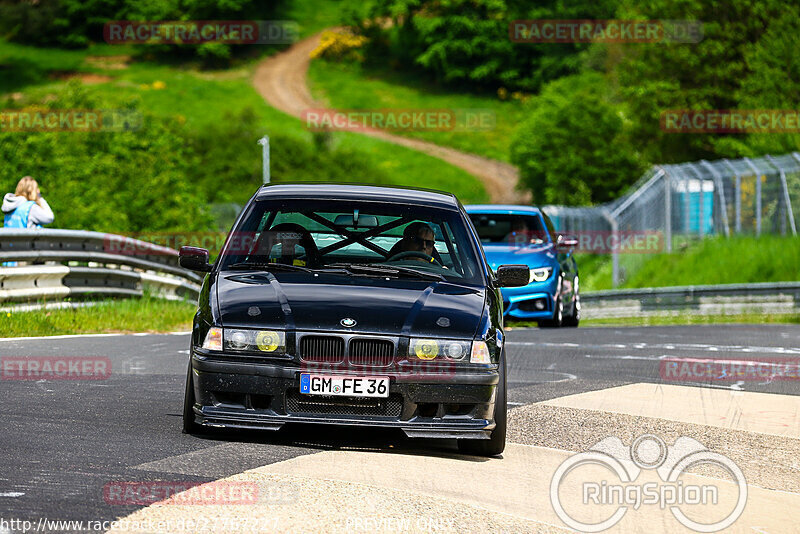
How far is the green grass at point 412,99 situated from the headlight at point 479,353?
259ft

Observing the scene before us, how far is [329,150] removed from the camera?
81.3 m

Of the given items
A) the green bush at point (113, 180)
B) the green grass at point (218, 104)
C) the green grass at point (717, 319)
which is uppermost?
the green grass at point (218, 104)

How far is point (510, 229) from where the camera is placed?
725 inches

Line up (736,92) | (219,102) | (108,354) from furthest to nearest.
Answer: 1. (219,102)
2. (736,92)
3. (108,354)

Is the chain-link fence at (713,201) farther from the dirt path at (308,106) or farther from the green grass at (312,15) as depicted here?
the green grass at (312,15)

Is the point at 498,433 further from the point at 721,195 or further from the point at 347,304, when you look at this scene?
the point at 721,195

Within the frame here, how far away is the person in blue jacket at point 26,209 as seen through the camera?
1705cm

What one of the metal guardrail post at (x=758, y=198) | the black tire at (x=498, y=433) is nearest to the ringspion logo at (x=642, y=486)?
the black tire at (x=498, y=433)

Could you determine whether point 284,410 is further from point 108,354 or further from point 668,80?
point 668,80

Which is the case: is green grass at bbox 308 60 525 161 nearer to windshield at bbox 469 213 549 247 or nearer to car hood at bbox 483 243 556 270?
windshield at bbox 469 213 549 247

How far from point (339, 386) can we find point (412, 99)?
92.3 m

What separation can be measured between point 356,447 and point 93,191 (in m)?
33.0

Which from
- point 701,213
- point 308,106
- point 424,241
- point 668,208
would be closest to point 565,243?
point 424,241

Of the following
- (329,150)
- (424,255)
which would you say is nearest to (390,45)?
(329,150)
